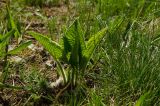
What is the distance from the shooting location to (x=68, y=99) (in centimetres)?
177

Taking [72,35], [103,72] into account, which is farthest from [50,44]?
[103,72]

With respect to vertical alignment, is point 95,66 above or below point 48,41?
below

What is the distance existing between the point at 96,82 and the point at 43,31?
0.82 m

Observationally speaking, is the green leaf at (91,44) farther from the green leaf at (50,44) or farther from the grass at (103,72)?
the green leaf at (50,44)

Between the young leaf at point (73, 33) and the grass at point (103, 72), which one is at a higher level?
the young leaf at point (73, 33)

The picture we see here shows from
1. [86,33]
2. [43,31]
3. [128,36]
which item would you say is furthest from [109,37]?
[43,31]

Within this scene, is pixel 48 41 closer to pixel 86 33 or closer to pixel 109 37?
pixel 109 37

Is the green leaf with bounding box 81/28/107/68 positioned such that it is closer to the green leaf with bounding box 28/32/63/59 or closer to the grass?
the grass

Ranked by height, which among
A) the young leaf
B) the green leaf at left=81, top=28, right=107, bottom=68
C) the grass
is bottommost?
the grass

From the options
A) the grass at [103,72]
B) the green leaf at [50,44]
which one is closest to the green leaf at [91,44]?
the grass at [103,72]

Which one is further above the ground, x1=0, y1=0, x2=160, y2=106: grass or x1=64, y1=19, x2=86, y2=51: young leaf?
x1=64, y1=19, x2=86, y2=51: young leaf

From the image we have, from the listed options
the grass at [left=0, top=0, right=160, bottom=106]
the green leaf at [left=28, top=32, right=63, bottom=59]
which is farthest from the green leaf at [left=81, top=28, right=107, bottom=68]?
the green leaf at [left=28, top=32, right=63, bottom=59]

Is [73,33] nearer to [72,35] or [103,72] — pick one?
[72,35]

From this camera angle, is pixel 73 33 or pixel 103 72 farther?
pixel 103 72
